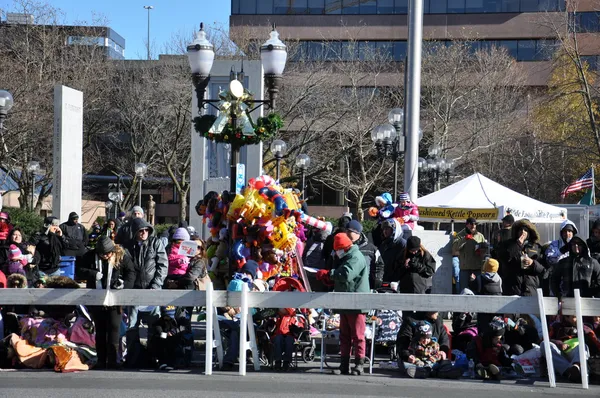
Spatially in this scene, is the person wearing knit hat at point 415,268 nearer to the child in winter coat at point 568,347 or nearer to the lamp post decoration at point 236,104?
the child in winter coat at point 568,347

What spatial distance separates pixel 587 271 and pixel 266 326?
13.1 ft

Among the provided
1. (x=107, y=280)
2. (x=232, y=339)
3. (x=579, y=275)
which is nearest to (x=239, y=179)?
(x=107, y=280)

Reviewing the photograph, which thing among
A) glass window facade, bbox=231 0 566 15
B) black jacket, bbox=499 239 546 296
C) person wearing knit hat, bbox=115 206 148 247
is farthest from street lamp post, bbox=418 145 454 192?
glass window facade, bbox=231 0 566 15

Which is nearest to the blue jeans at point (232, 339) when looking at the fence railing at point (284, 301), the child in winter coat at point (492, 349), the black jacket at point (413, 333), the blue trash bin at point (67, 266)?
the fence railing at point (284, 301)

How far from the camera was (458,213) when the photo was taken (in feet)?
62.0

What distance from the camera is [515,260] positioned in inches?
473

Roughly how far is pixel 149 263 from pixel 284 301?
2.26 m

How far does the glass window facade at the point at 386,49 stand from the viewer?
146 ft

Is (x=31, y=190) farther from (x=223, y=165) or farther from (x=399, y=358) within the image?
(x=399, y=358)

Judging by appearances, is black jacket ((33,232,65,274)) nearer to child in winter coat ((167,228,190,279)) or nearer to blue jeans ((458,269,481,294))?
child in winter coat ((167,228,190,279))

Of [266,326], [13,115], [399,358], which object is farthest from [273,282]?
[13,115]

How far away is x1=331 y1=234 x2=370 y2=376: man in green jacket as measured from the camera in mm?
10375

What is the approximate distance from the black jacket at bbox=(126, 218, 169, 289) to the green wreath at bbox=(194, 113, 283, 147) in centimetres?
205

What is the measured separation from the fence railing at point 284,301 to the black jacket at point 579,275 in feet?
3.55
